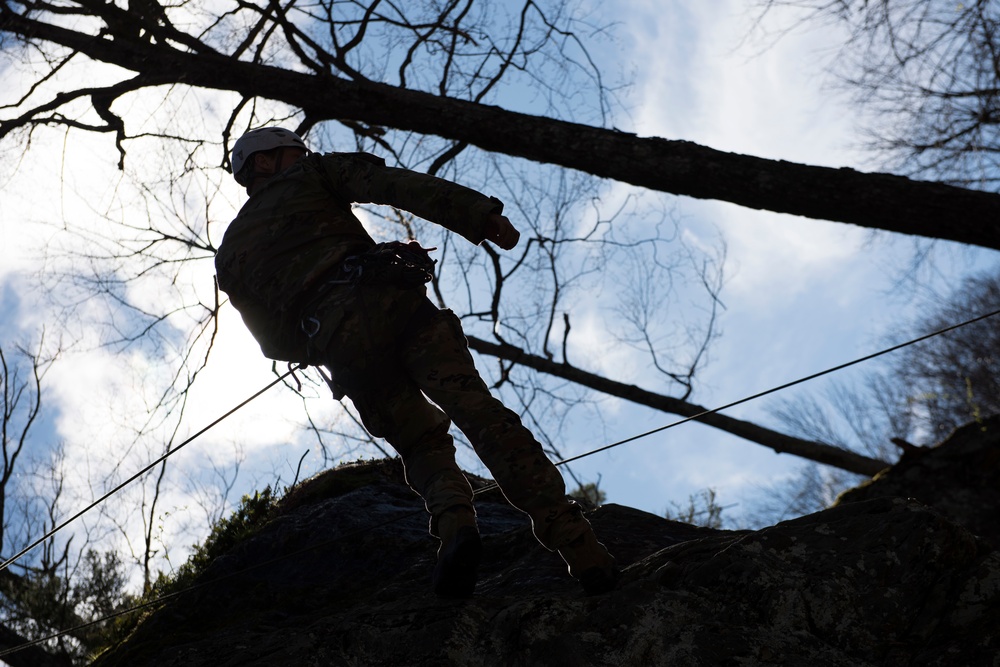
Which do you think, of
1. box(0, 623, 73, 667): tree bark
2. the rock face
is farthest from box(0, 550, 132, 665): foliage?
the rock face

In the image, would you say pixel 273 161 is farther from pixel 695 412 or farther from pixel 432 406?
pixel 695 412

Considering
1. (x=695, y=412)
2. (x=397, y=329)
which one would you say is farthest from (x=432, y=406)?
(x=695, y=412)

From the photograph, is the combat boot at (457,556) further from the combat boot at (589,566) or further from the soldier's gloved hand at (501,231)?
the soldier's gloved hand at (501,231)

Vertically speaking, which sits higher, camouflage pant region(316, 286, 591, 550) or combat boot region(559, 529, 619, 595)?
camouflage pant region(316, 286, 591, 550)

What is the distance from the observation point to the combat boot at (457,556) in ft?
9.94

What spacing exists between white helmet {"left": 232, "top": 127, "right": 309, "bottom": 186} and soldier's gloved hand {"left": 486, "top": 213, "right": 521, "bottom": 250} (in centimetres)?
126

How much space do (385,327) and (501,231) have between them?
23.3 inches

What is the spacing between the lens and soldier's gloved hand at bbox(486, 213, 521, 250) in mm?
3072

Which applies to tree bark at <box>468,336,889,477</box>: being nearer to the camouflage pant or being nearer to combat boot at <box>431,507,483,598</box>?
the camouflage pant

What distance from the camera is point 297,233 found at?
3.45m

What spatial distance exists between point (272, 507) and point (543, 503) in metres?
2.98

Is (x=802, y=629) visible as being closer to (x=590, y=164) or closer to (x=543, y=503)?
(x=543, y=503)

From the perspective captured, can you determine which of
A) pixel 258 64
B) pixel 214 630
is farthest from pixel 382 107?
pixel 214 630

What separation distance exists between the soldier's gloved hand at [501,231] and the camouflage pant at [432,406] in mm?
449
